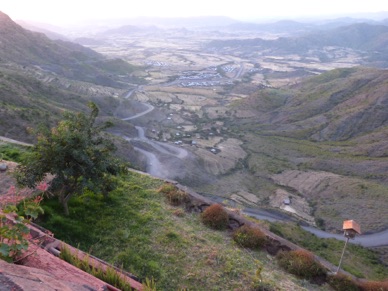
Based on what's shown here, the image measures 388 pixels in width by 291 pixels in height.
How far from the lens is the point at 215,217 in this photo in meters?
12.0

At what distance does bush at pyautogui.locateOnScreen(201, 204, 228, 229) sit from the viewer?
11.9 m

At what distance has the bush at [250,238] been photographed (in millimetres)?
11078

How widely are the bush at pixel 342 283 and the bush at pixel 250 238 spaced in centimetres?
227

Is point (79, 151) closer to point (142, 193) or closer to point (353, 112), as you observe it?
point (142, 193)

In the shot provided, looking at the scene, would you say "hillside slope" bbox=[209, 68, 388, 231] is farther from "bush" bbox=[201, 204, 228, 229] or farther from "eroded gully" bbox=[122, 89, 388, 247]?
"bush" bbox=[201, 204, 228, 229]

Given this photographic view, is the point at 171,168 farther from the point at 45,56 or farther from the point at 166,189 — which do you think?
the point at 45,56

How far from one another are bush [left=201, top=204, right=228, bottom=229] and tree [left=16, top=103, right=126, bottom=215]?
3.91 metres

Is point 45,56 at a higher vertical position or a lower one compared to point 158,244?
lower

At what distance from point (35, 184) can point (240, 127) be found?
207 ft

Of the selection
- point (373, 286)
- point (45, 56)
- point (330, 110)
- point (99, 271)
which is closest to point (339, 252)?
point (373, 286)

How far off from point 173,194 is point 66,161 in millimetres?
4808

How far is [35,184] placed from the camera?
9.54 meters

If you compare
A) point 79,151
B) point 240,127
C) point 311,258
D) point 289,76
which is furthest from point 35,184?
point 289,76

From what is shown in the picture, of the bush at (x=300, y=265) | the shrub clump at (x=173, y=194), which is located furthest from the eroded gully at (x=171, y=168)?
the bush at (x=300, y=265)
